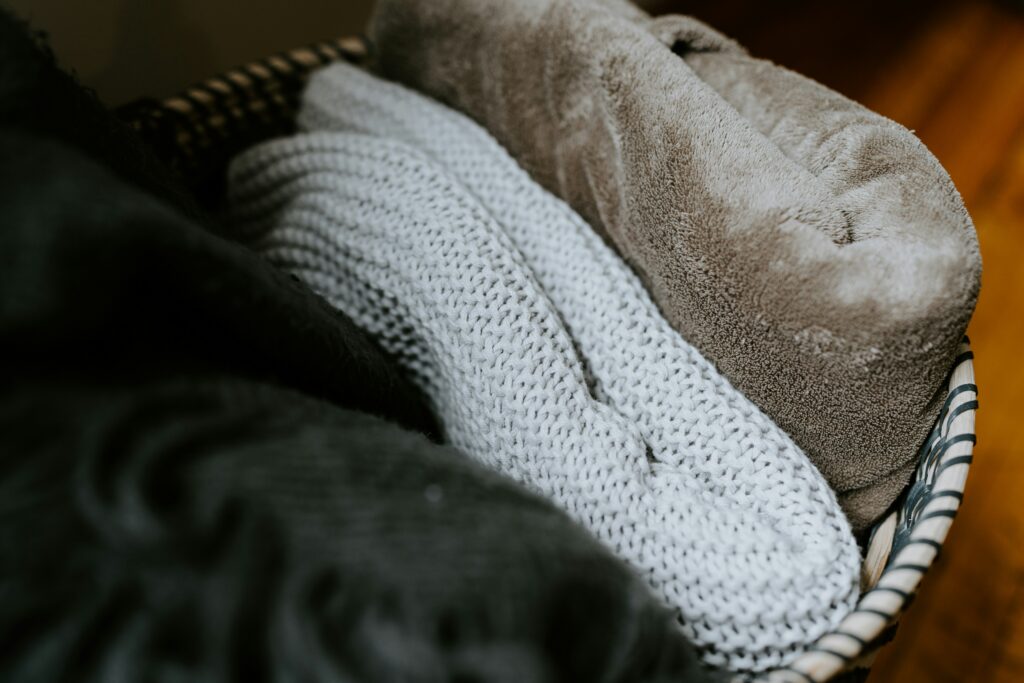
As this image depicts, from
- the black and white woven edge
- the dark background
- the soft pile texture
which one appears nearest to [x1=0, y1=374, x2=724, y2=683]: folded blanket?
the soft pile texture

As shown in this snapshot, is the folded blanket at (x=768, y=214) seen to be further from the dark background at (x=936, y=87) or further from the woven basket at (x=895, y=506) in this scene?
the dark background at (x=936, y=87)

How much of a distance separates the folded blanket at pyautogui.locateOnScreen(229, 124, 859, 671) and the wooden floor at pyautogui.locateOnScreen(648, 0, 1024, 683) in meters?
0.44

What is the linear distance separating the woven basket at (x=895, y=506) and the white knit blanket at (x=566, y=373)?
0.08ft

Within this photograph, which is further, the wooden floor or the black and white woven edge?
the wooden floor

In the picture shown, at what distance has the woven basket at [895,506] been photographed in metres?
0.37

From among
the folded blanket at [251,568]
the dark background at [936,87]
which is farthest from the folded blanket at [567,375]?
the dark background at [936,87]

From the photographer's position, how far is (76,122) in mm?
425

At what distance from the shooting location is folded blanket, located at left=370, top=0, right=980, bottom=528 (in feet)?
1.36

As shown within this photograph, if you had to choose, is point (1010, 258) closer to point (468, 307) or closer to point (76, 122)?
point (468, 307)

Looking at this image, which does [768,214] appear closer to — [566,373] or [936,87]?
[566,373]

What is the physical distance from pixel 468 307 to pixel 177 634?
0.27 metres

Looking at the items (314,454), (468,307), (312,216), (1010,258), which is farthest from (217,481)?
(1010,258)

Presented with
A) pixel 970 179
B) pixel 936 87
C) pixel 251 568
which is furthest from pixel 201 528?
pixel 936 87

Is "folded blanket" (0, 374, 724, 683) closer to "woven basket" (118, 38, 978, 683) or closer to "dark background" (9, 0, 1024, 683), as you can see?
"woven basket" (118, 38, 978, 683)
